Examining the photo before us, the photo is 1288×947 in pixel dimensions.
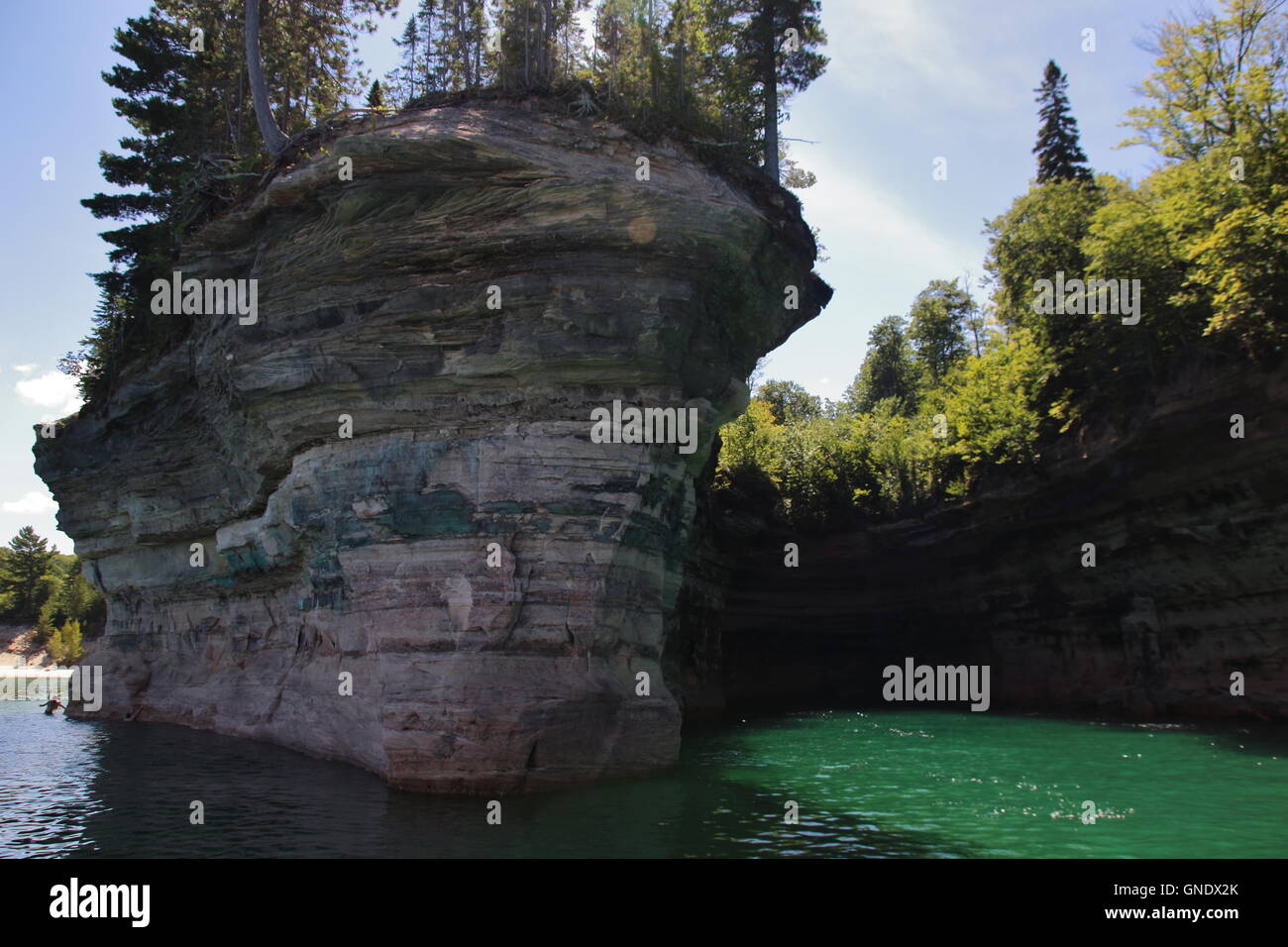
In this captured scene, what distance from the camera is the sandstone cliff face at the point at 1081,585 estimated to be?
1970cm

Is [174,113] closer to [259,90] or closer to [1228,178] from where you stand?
[259,90]

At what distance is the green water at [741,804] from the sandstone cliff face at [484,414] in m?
1.48

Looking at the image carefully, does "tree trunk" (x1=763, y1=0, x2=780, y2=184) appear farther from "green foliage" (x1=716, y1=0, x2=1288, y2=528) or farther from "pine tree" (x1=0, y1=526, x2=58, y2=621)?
"pine tree" (x1=0, y1=526, x2=58, y2=621)

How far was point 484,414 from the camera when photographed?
15688 millimetres

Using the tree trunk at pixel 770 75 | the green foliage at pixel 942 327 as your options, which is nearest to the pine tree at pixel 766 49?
the tree trunk at pixel 770 75

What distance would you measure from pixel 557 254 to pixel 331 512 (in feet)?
21.9

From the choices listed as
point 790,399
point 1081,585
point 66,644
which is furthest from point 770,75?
point 66,644

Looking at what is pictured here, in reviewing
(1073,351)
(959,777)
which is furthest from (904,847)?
(1073,351)

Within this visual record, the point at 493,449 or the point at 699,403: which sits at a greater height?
the point at 699,403

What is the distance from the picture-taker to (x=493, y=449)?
Answer: 598 inches

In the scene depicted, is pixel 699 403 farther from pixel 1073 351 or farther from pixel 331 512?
pixel 1073 351

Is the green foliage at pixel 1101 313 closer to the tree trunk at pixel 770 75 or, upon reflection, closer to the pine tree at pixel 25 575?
the tree trunk at pixel 770 75

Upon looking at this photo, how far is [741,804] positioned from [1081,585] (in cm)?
1730
